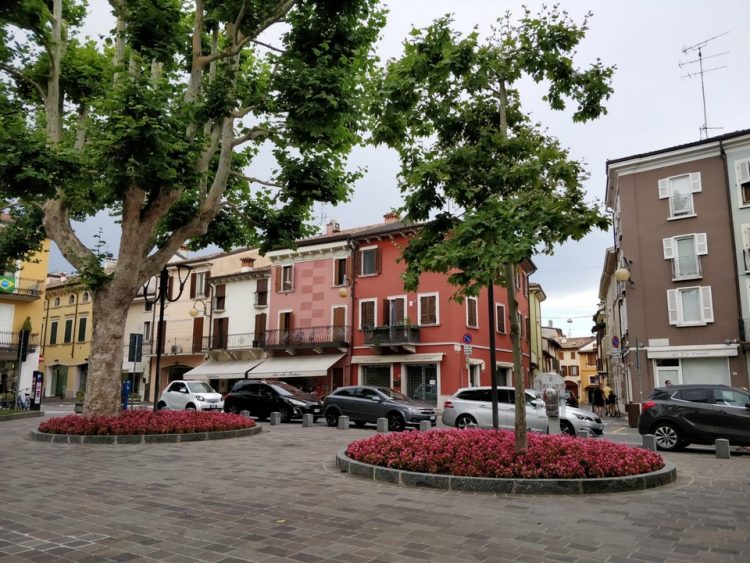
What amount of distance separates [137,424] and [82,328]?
4020 centimetres

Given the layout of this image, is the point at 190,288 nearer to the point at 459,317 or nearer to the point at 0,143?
the point at 459,317

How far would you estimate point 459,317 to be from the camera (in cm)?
3192

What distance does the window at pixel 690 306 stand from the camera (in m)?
26.5

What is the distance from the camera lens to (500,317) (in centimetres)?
3638

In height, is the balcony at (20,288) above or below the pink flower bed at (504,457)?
above

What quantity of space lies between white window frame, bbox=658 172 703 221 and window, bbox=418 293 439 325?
41.3ft

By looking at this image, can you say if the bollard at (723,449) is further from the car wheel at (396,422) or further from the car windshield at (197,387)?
the car windshield at (197,387)

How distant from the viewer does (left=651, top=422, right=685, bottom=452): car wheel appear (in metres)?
13.6

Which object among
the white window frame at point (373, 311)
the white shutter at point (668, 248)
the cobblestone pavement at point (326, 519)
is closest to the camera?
the cobblestone pavement at point (326, 519)

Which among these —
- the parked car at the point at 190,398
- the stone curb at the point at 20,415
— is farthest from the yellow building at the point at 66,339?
the parked car at the point at 190,398

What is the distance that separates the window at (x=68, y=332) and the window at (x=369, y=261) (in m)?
29.7

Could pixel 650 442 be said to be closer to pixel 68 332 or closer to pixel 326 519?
pixel 326 519

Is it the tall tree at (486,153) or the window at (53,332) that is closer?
the tall tree at (486,153)

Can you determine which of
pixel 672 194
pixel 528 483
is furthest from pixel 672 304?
pixel 528 483
